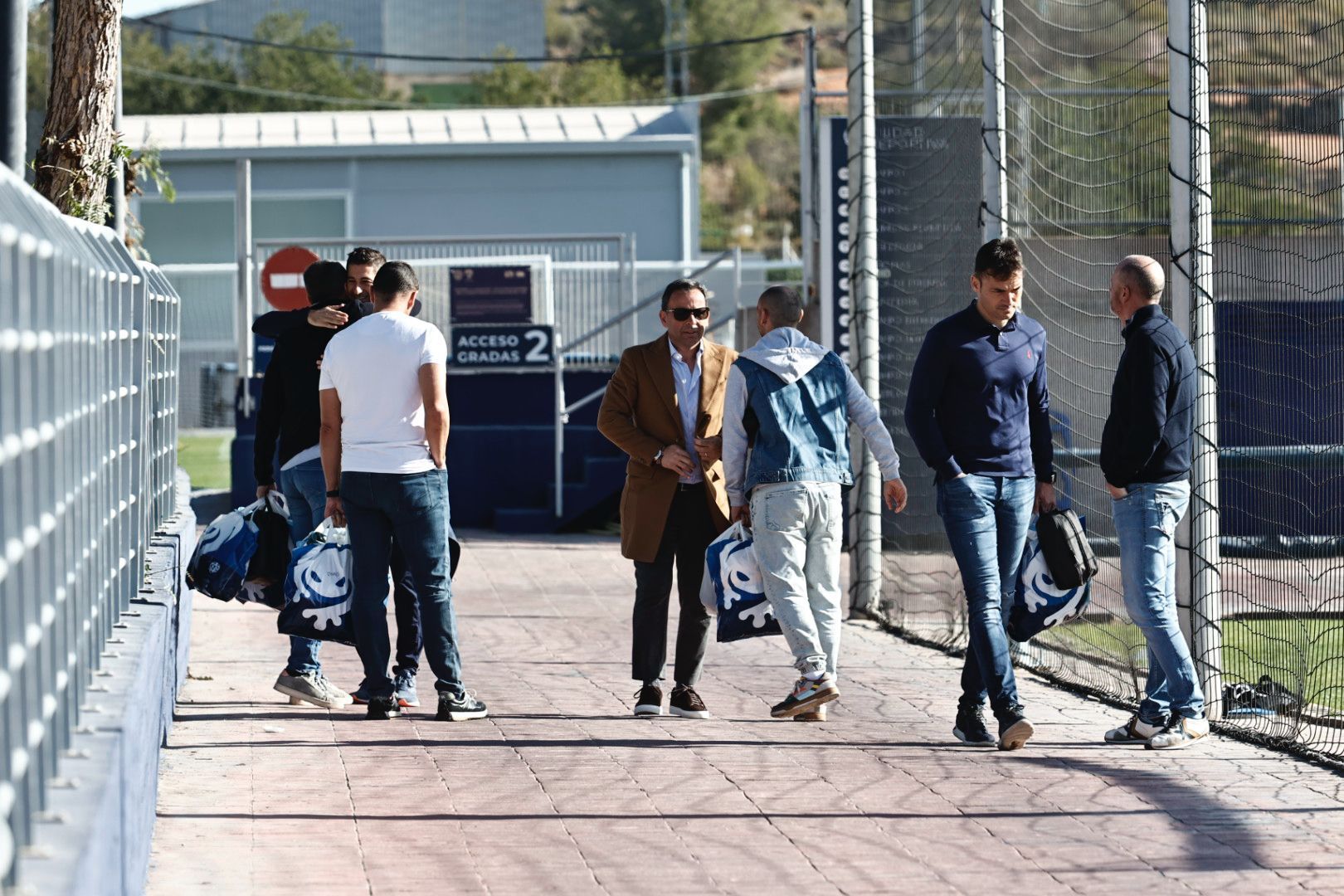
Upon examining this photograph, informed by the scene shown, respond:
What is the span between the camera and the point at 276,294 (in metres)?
18.0

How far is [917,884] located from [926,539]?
24.2 ft

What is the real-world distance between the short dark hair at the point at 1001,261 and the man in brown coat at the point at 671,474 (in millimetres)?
1225

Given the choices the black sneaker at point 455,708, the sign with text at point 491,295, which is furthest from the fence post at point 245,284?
the black sneaker at point 455,708

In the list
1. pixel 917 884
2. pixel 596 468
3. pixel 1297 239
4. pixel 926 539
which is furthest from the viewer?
pixel 596 468

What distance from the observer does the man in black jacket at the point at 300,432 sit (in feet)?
25.5

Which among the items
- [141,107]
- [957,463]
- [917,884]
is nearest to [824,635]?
[957,463]

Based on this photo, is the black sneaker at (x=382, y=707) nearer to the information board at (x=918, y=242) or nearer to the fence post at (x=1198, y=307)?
the fence post at (x=1198, y=307)

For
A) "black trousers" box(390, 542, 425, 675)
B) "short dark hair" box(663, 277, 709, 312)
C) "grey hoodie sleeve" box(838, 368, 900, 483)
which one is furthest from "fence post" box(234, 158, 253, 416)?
"grey hoodie sleeve" box(838, 368, 900, 483)

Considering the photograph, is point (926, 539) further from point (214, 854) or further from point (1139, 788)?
point (214, 854)

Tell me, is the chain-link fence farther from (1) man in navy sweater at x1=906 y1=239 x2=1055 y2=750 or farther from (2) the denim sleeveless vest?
(2) the denim sleeveless vest

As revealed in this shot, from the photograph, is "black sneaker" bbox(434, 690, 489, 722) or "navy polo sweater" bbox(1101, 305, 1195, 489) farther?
"black sneaker" bbox(434, 690, 489, 722)

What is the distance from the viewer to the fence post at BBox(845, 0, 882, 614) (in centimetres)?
1136

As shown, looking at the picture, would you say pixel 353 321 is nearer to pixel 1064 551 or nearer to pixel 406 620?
pixel 406 620

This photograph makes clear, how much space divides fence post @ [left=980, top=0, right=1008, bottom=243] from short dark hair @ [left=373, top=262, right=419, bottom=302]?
3553 millimetres
